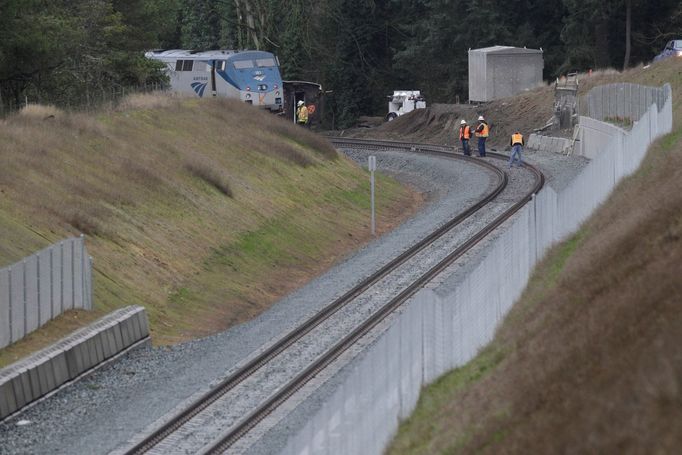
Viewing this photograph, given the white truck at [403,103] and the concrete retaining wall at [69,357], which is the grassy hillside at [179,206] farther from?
the white truck at [403,103]

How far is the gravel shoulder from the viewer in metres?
16.8

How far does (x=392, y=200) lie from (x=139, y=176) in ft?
41.4

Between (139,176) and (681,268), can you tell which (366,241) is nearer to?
(139,176)

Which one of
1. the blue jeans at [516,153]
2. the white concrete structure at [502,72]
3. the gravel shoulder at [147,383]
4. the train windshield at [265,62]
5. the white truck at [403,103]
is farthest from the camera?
the white truck at [403,103]

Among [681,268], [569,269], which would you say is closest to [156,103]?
[569,269]

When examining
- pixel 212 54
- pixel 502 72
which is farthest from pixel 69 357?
pixel 502 72

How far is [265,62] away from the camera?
62.9 m

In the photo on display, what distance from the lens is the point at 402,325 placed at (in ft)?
45.6

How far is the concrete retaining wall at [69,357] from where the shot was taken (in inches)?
704

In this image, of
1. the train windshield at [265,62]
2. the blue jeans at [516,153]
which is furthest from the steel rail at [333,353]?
the train windshield at [265,62]

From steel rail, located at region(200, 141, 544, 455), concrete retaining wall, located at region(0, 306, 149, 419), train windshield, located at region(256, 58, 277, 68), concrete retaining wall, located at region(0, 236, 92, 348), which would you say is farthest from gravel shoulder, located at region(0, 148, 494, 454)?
train windshield, located at region(256, 58, 277, 68)

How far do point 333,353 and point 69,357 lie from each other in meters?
4.43

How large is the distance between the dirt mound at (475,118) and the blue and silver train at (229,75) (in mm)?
7909

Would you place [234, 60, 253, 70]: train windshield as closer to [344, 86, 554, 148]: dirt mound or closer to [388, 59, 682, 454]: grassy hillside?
[344, 86, 554, 148]: dirt mound
